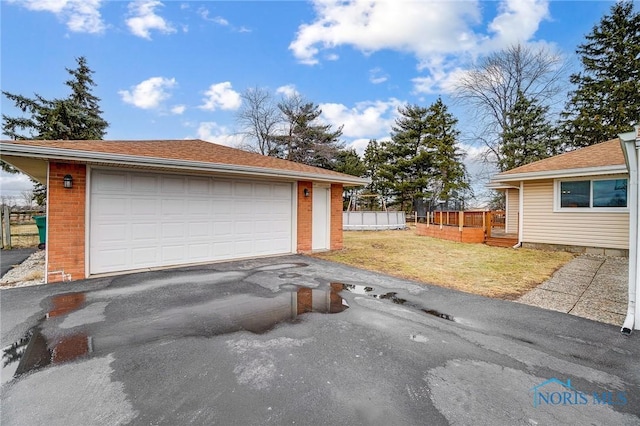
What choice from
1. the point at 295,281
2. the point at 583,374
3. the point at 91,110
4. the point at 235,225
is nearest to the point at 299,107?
the point at 91,110

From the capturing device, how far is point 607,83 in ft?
62.9

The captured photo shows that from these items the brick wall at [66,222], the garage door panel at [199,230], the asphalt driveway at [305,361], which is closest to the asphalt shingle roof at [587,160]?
the asphalt driveway at [305,361]

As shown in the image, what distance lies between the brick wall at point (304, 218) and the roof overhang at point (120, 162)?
0.65m

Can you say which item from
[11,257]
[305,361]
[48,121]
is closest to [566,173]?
[305,361]

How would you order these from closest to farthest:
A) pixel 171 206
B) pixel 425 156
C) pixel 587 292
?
pixel 587 292, pixel 171 206, pixel 425 156

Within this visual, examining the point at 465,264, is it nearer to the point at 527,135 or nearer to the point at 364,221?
the point at 364,221

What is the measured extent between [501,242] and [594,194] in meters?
3.45

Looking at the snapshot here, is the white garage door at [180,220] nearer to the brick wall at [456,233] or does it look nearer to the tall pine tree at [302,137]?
the brick wall at [456,233]

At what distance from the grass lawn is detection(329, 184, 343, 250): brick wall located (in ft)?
1.45

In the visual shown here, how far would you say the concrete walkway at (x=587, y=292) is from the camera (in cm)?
442

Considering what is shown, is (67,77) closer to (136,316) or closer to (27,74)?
(27,74)

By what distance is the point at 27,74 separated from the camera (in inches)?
479

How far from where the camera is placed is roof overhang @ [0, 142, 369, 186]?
510cm

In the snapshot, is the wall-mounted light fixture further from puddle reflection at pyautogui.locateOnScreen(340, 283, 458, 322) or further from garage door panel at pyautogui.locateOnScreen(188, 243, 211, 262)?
puddle reflection at pyautogui.locateOnScreen(340, 283, 458, 322)
